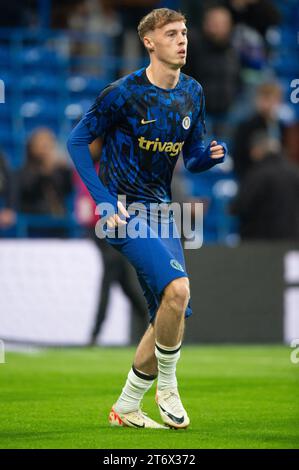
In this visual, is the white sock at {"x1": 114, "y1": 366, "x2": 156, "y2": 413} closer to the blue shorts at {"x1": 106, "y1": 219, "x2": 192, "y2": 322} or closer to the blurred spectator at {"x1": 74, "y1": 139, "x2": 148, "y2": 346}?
the blue shorts at {"x1": 106, "y1": 219, "x2": 192, "y2": 322}

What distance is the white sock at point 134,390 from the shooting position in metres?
7.15

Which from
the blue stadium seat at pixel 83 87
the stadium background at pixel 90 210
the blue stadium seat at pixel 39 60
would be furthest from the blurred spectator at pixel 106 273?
the blue stadium seat at pixel 39 60

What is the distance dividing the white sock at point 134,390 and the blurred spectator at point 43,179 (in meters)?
7.43

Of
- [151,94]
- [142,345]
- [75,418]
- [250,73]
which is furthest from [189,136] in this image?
[250,73]

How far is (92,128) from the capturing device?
23.4 feet

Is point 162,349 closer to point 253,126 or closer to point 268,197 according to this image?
point 268,197

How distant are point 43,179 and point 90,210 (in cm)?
116

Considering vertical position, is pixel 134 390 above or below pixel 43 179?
below

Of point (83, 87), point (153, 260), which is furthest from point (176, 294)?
point (83, 87)

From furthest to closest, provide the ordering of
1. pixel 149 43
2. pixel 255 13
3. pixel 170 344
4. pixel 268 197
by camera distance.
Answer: pixel 255 13 → pixel 268 197 → pixel 149 43 → pixel 170 344

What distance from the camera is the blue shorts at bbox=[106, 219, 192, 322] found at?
686 centimetres

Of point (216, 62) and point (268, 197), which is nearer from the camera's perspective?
point (268, 197)

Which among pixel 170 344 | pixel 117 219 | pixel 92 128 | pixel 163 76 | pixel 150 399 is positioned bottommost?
pixel 150 399

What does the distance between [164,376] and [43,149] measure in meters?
7.66
